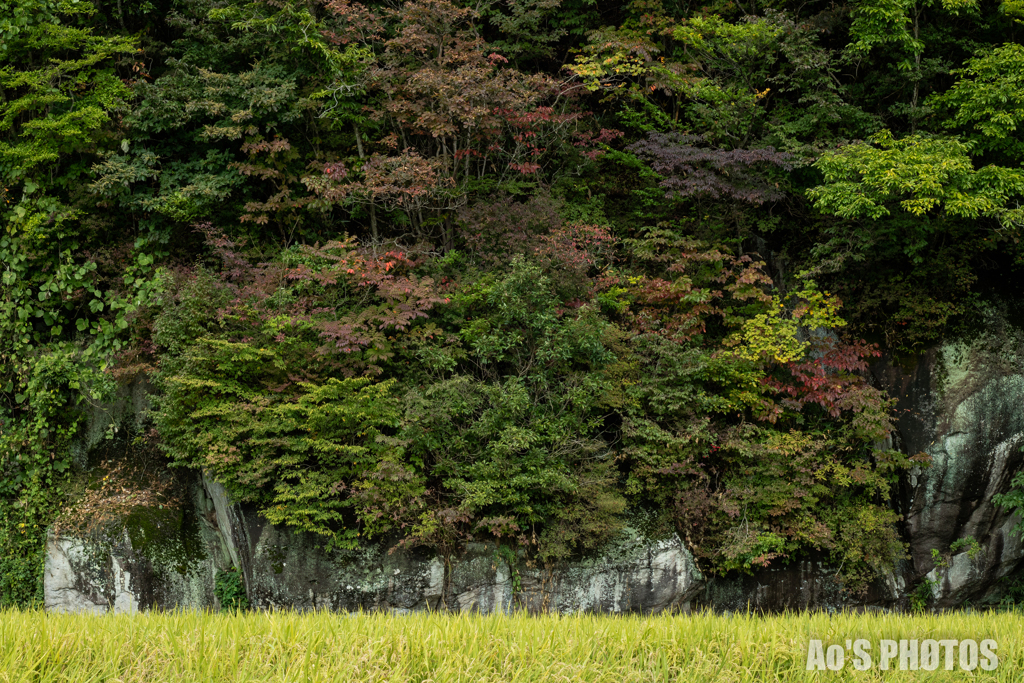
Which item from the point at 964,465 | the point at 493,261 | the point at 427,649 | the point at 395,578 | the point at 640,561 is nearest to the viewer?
the point at 427,649

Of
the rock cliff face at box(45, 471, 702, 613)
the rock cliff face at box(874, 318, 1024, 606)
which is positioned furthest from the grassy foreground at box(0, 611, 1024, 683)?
the rock cliff face at box(874, 318, 1024, 606)

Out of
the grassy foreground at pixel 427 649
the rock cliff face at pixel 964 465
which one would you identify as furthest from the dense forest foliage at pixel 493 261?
the grassy foreground at pixel 427 649

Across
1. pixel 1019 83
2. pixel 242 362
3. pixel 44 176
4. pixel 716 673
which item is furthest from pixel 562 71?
pixel 716 673

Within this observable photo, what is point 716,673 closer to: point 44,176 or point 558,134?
point 558,134

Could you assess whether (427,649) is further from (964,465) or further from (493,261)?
(964,465)

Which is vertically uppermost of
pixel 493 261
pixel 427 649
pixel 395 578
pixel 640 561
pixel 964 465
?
pixel 493 261

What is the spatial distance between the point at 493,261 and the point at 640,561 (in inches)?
166

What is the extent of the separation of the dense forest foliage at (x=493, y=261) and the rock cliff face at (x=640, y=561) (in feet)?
1.12

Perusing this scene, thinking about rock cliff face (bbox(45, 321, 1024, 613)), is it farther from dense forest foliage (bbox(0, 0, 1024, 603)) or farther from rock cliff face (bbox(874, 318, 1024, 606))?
dense forest foliage (bbox(0, 0, 1024, 603))

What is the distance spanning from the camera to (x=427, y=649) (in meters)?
3.59

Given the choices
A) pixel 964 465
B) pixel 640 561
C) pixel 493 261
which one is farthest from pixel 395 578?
pixel 964 465

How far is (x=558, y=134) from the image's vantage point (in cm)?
1022

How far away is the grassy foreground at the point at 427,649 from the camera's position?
3416mm

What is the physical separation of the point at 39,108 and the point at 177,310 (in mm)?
4031
